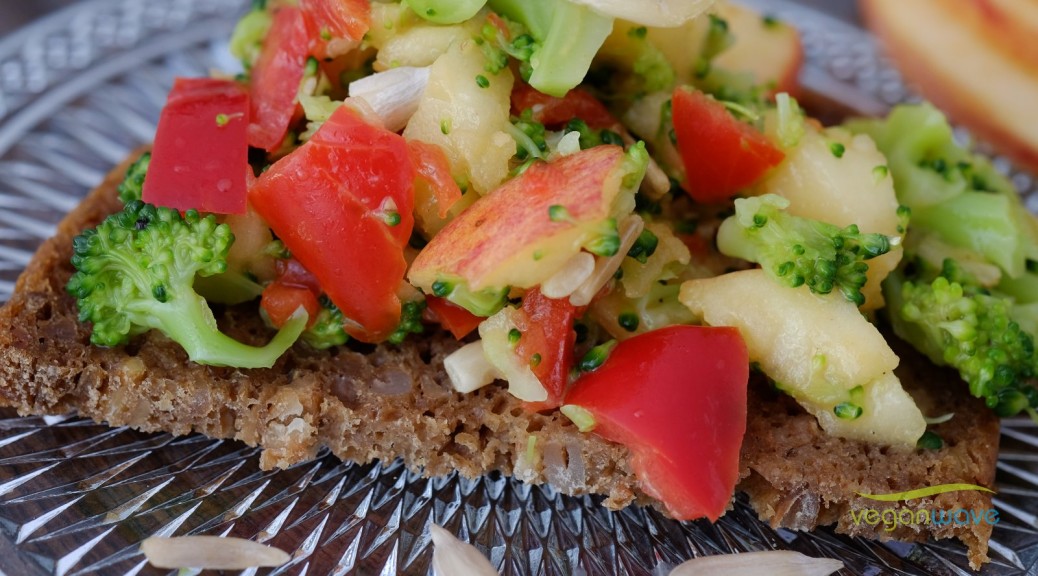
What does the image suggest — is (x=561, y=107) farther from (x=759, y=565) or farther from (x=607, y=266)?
(x=759, y=565)

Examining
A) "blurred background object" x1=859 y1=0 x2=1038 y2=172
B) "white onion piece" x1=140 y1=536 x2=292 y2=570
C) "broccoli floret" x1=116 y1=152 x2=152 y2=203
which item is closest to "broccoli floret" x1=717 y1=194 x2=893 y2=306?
"white onion piece" x1=140 y1=536 x2=292 y2=570

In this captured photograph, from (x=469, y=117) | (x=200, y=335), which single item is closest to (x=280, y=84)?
(x=469, y=117)

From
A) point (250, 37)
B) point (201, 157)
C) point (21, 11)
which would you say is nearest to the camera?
point (201, 157)

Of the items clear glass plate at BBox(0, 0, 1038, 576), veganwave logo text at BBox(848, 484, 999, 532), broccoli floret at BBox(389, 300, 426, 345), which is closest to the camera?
clear glass plate at BBox(0, 0, 1038, 576)

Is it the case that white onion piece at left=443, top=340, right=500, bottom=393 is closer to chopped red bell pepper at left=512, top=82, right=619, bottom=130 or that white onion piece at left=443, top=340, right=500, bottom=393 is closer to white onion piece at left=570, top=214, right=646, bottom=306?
white onion piece at left=570, top=214, right=646, bottom=306

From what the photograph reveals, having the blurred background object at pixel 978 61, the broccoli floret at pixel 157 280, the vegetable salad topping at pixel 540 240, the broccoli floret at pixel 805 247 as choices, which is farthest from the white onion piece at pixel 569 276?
the blurred background object at pixel 978 61

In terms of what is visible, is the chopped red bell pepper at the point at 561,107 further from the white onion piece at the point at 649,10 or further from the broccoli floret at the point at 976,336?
the broccoli floret at the point at 976,336
